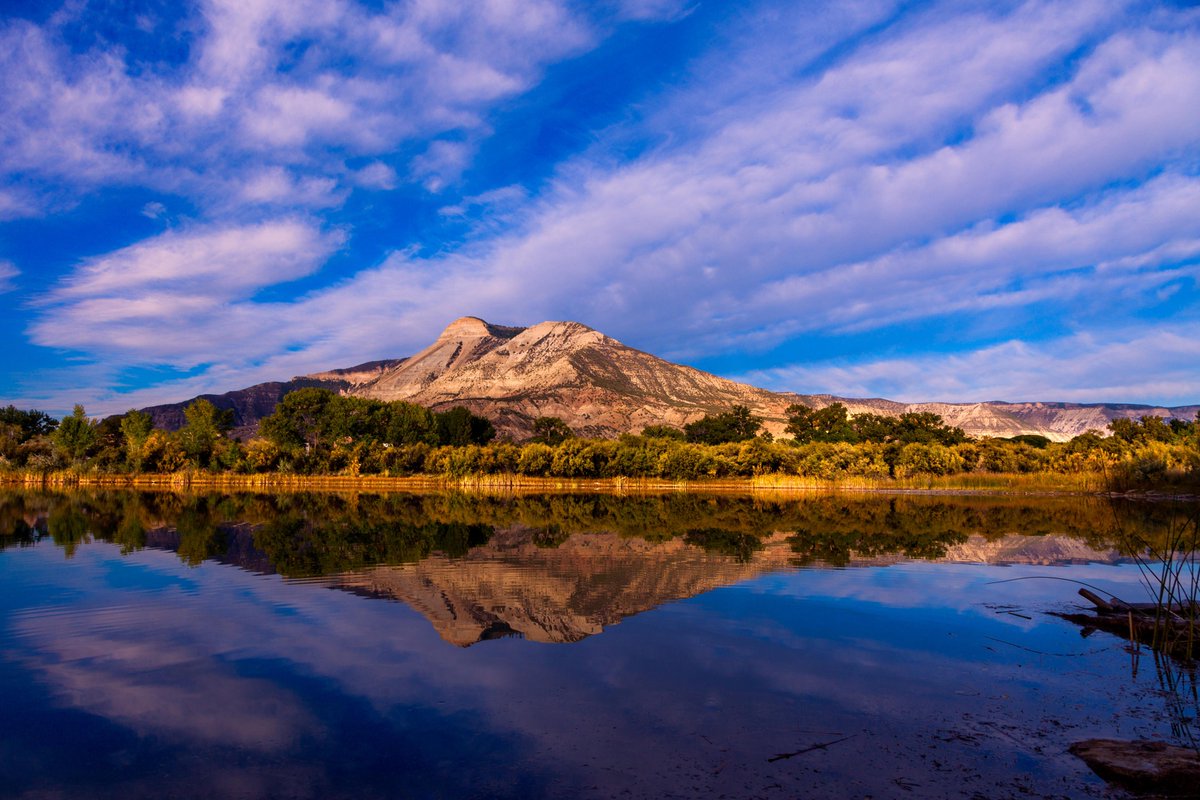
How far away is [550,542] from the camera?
28.1 metres

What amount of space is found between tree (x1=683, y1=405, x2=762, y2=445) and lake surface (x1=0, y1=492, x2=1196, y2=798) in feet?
286

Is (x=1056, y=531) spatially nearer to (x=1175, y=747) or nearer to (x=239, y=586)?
(x=1175, y=747)

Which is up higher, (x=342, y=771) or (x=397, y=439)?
(x=397, y=439)

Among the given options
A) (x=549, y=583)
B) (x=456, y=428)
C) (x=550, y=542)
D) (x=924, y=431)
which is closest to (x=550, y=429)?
(x=456, y=428)

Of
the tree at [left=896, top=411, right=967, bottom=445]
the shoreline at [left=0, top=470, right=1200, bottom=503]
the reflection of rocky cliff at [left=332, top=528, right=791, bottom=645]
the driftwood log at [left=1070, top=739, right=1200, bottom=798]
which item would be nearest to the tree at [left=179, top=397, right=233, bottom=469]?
the shoreline at [left=0, top=470, right=1200, bottom=503]

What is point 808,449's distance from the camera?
83000 mm

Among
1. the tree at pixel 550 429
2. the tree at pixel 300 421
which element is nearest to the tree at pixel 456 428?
the tree at pixel 550 429

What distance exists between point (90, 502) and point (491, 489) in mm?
35221

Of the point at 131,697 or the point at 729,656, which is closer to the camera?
the point at 131,697

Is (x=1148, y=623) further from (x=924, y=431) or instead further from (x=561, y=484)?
(x=924, y=431)

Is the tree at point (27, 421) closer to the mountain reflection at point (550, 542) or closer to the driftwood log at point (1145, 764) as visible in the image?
the mountain reflection at point (550, 542)

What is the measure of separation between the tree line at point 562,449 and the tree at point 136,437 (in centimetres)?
19

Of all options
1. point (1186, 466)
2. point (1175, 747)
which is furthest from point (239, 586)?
point (1186, 466)

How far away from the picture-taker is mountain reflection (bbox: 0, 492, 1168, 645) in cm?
1688
